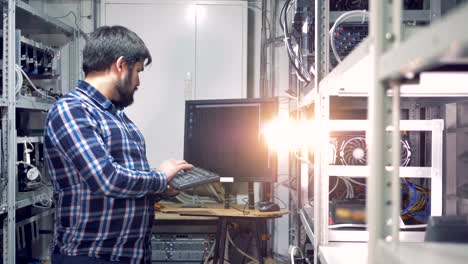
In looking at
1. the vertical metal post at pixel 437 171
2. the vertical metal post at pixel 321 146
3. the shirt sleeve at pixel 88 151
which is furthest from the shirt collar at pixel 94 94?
the vertical metal post at pixel 437 171

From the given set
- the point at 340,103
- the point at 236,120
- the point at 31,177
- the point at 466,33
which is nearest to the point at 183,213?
the point at 236,120

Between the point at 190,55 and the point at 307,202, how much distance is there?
4.76ft

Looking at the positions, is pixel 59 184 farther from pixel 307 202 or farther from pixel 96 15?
pixel 96 15

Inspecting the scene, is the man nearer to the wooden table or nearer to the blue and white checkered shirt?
the blue and white checkered shirt

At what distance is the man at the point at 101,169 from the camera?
1.48 metres

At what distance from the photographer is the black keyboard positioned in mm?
1794

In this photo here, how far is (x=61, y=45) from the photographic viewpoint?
3.38 meters

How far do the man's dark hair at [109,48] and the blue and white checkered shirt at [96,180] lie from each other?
0.29ft

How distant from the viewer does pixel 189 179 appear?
1.86m

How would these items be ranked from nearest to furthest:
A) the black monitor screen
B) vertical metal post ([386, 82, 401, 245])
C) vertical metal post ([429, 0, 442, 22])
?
vertical metal post ([386, 82, 401, 245]), vertical metal post ([429, 0, 442, 22]), the black monitor screen

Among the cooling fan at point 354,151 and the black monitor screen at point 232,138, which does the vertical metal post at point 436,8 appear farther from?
the black monitor screen at point 232,138

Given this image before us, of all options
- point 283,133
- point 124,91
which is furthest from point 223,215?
point 124,91

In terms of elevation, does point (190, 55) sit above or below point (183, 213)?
above

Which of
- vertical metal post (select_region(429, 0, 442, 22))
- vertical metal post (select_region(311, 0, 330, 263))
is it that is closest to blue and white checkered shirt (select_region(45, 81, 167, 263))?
vertical metal post (select_region(311, 0, 330, 263))
